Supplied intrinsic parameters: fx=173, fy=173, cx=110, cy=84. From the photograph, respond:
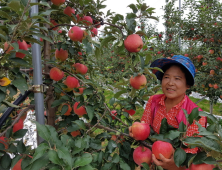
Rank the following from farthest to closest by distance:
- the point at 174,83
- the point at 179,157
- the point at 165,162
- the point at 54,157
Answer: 1. the point at 174,83
2. the point at 165,162
3. the point at 179,157
4. the point at 54,157

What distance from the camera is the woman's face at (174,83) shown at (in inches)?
38.0

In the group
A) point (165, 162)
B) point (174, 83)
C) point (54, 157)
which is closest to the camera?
point (54, 157)

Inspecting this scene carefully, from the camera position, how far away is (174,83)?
0.96 metres

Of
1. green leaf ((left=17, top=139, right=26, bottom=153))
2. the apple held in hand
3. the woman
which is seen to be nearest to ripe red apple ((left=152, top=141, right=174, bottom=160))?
the apple held in hand

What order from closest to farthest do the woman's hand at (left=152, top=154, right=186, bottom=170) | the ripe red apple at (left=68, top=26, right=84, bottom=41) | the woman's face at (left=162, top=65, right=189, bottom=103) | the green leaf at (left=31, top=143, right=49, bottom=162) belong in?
1. the green leaf at (left=31, top=143, right=49, bottom=162)
2. the woman's hand at (left=152, top=154, right=186, bottom=170)
3. the ripe red apple at (left=68, top=26, right=84, bottom=41)
4. the woman's face at (left=162, top=65, right=189, bottom=103)

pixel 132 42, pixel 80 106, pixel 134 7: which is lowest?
pixel 80 106

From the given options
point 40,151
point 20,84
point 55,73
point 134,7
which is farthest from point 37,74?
point 134,7

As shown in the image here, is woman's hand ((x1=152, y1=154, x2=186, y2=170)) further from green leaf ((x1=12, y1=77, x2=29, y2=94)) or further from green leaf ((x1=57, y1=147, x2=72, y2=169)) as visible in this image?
green leaf ((x1=12, y1=77, x2=29, y2=94))

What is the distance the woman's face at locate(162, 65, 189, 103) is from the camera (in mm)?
965

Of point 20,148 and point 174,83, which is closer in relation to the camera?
point 20,148

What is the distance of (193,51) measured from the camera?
3068 mm

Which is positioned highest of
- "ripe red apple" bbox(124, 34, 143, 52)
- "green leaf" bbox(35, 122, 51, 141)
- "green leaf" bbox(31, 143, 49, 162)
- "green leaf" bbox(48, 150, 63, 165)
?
"ripe red apple" bbox(124, 34, 143, 52)

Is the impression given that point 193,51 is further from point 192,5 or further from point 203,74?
point 192,5

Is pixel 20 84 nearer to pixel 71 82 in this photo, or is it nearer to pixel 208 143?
pixel 71 82
